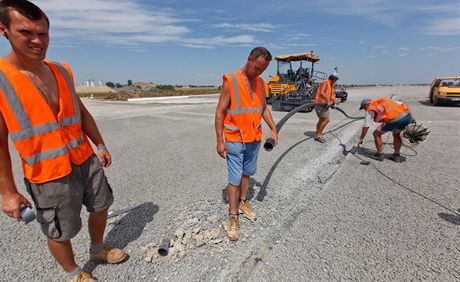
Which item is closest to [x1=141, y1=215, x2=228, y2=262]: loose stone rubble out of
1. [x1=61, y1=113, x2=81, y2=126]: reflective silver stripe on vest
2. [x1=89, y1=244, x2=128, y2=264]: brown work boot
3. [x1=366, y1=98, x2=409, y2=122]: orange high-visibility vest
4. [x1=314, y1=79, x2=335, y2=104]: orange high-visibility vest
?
[x1=89, y1=244, x2=128, y2=264]: brown work boot

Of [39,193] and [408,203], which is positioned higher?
[39,193]

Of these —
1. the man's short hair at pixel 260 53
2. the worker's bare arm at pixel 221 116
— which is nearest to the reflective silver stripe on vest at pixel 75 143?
the worker's bare arm at pixel 221 116

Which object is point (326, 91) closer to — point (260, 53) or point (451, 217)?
point (451, 217)

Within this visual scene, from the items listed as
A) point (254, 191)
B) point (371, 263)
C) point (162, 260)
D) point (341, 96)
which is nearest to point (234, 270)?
point (162, 260)

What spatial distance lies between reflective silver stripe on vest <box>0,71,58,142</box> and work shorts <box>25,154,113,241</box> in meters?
0.33

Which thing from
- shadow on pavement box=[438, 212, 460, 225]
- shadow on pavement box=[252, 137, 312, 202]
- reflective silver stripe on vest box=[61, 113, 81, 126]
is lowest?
shadow on pavement box=[252, 137, 312, 202]

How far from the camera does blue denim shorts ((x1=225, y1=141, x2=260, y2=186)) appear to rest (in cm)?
232

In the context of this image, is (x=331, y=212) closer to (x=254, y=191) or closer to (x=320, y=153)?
(x=254, y=191)

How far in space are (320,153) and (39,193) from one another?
4.88 metres

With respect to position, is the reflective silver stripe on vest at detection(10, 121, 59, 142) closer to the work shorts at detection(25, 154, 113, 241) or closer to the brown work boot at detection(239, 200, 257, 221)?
the work shorts at detection(25, 154, 113, 241)

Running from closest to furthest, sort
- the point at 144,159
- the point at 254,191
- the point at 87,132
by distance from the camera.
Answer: the point at 87,132
the point at 254,191
the point at 144,159

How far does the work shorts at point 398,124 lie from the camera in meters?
4.21

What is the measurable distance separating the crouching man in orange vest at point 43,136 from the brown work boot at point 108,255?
0.19m

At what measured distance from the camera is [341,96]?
17.2 metres
